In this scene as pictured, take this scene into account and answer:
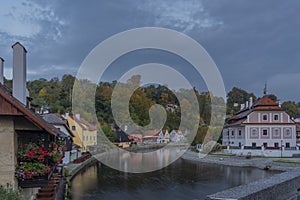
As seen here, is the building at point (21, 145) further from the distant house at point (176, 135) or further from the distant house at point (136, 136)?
the distant house at point (176, 135)

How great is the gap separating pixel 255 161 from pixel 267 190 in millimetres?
24354

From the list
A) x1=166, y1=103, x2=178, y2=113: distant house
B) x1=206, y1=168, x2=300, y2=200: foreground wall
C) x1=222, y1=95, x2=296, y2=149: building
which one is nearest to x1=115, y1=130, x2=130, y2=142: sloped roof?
x1=166, y1=103, x2=178, y2=113: distant house

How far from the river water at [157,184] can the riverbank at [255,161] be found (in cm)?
188

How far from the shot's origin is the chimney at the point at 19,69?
9.83 m

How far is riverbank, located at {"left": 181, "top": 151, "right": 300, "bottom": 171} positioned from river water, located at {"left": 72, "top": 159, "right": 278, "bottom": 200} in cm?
188

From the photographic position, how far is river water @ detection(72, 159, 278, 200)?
18.6 metres

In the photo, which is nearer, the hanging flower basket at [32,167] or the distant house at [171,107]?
the hanging flower basket at [32,167]

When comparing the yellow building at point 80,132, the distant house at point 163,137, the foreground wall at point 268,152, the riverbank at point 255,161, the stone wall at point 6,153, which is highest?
the stone wall at point 6,153

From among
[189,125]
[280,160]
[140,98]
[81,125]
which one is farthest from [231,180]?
[140,98]

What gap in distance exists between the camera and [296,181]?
13711 millimetres

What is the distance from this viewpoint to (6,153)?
7961 mm

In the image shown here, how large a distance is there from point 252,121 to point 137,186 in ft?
76.7

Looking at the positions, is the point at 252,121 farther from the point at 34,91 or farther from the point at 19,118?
the point at 34,91

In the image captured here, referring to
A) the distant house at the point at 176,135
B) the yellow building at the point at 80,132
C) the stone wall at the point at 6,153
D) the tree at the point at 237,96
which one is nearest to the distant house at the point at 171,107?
the distant house at the point at 176,135
